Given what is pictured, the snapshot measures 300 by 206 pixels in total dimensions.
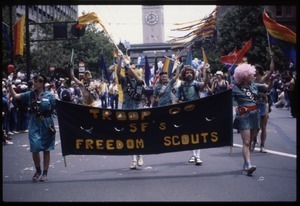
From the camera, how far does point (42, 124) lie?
7.98 metres

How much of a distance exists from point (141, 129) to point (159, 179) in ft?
2.85

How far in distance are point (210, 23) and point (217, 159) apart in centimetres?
965

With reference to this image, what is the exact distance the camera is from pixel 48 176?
332 inches

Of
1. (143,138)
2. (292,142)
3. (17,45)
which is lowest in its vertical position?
(292,142)

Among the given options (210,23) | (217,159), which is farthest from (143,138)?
(210,23)

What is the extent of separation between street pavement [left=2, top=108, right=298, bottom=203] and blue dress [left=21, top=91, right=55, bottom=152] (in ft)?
1.65

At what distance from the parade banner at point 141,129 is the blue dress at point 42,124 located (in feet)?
0.53

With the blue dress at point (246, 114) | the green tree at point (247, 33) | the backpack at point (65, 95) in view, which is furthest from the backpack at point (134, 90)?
the green tree at point (247, 33)

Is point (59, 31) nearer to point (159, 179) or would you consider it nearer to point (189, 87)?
point (189, 87)

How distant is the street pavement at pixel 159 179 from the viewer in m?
6.53

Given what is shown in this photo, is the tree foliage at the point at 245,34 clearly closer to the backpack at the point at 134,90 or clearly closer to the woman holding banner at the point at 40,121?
the backpack at the point at 134,90

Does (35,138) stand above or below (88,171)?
above

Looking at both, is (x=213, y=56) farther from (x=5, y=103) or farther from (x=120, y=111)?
(x=120, y=111)

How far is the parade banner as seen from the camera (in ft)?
26.5
